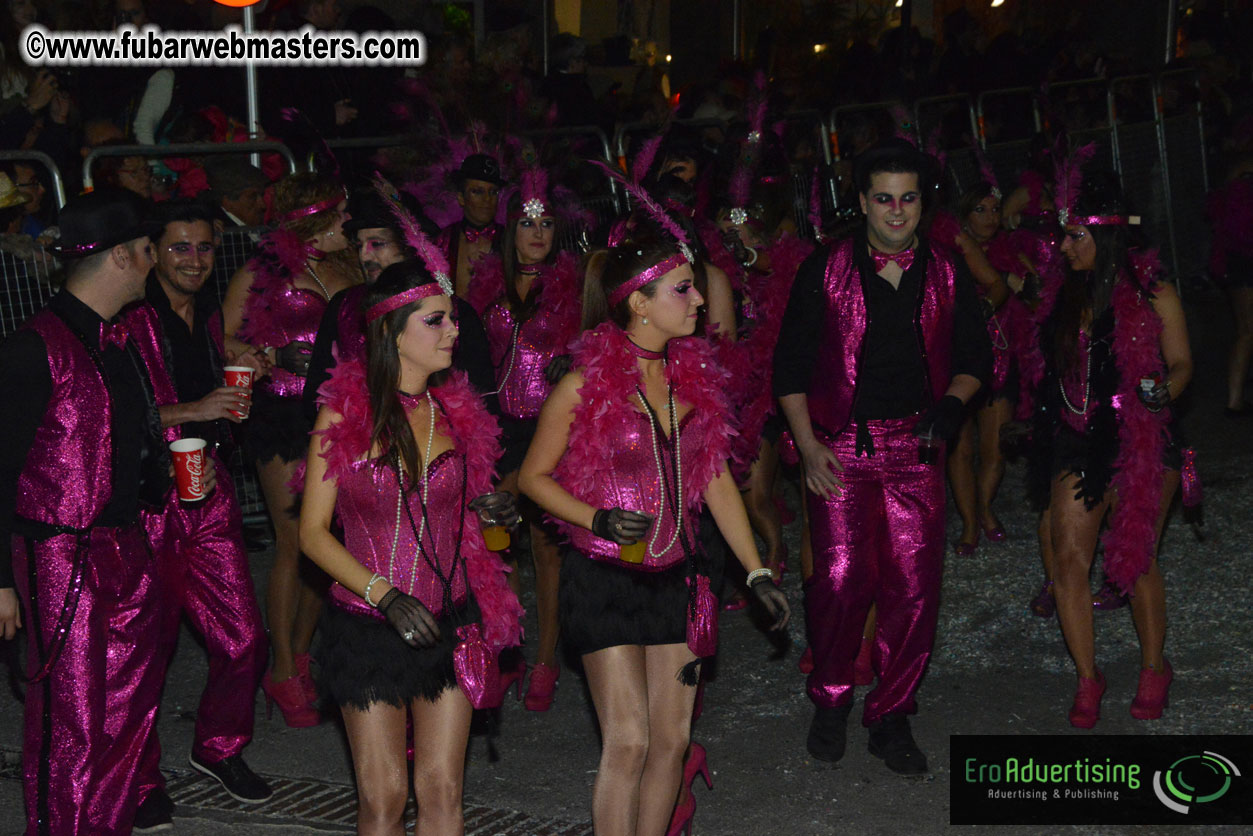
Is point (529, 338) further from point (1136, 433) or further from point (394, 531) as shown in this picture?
point (1136, 433)

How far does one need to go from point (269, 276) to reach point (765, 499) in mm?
2716

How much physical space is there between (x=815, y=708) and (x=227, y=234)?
443cm

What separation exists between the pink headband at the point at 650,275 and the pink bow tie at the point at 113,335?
155 centimetres

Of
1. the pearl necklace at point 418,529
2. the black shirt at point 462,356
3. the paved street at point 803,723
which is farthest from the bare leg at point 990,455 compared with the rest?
the pearl necklace at point 418,529

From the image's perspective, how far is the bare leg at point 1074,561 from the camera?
18.1 ft

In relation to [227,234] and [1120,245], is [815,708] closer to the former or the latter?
[1120,245]

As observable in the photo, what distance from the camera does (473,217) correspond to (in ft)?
21.4

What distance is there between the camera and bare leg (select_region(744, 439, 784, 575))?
23.1 feet

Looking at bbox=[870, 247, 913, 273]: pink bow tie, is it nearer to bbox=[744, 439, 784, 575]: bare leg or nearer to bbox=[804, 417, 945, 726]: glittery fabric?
bbox=[804, 417, 945, 726]: glittery fabric

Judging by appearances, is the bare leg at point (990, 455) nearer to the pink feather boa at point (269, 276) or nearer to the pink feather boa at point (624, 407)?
the pink feather boa at point (624, 407)

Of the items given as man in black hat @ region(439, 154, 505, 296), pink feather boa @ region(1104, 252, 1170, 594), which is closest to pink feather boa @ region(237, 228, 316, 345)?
man in black hat @ region(439, 154, 505, 296)

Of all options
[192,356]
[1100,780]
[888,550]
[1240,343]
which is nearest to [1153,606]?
[1100,780]

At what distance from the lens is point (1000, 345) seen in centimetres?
757

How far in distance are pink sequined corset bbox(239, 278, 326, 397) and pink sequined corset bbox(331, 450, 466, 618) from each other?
1.98 meters
